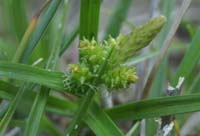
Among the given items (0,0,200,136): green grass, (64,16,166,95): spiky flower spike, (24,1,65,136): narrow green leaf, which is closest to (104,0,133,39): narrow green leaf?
(0,0,200,136): green grass

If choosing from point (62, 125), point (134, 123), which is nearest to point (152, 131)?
point (134, 123)

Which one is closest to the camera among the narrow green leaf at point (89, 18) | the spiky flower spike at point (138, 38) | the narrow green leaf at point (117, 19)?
the spiky flower spike at point (138, 38)

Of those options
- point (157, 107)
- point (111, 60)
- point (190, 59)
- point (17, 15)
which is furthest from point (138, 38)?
point (17, 15)

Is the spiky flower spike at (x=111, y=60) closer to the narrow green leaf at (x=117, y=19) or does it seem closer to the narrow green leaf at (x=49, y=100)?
the narrow green leaf at (x=49, y=100)

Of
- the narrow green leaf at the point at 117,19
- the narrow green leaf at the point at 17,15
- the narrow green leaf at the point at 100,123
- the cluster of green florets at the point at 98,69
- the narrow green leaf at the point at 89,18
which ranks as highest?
the narrow green leaf at the point at 117,19

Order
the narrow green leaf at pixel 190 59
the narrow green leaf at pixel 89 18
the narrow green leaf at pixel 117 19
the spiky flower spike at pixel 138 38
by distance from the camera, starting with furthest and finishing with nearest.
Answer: the narrow green leaf at pixel 117 19 < the narrow green leaf at pixel 190 59 < the narrow green leaf at pixel 89 18 < the spiky flower spike at pixel 138 38

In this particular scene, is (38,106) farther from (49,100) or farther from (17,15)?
(17,15)

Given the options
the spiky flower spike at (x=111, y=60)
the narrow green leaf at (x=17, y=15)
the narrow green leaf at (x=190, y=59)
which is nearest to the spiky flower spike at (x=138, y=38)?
the spiky flower spike at (x=111, y=60)

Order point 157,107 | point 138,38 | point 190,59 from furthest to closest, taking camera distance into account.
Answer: point 190,59 < point 157,107 < point 138,38

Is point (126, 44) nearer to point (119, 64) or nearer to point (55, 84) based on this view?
point (119, 64)
